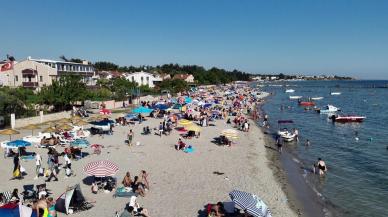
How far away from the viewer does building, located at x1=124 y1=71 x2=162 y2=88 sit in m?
103

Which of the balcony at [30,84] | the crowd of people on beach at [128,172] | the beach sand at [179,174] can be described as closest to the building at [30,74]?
the balcony at [30,84]

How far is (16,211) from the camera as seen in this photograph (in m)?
13.0

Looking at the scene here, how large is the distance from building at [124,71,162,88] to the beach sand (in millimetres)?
70706

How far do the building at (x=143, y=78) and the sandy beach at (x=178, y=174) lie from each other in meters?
70.8

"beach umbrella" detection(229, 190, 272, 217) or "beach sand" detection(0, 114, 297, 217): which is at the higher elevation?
"beach umbrella" detection(229, 190, 272, 217)

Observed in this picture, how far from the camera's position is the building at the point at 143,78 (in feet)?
339

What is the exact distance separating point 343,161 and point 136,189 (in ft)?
58.1

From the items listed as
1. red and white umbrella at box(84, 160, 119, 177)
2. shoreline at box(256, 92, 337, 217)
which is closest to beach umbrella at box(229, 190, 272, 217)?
shoreline at box(256, 92, 337, 217)

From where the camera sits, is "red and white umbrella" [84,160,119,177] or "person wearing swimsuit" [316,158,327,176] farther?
"person wearing swimsuit" [316,158,327,176]

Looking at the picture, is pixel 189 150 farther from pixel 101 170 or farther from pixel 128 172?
pixel 101 170

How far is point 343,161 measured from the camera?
28984 millimetres

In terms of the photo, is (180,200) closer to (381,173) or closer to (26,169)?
(26,169)

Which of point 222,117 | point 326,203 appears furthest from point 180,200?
point 222,117

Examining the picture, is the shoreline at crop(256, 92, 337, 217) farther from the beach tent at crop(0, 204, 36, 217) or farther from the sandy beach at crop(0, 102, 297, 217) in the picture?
the beach tent at crop(0, 204, 36, 217)
